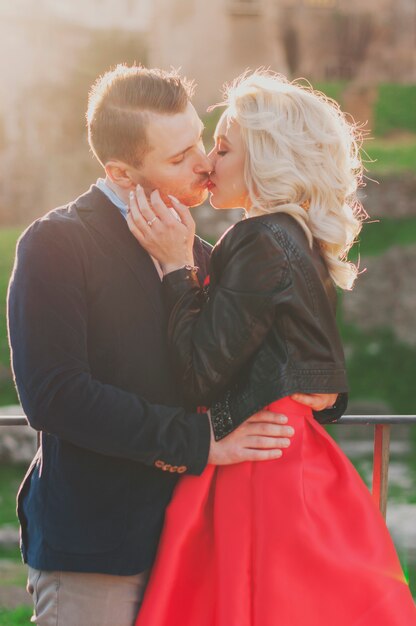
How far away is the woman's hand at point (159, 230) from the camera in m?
2.64

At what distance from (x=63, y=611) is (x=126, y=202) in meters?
1.18


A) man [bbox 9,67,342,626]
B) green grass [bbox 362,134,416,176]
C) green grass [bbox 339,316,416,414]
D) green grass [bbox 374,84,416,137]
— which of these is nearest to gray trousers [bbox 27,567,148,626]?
man [bbox 9,67,342,626]

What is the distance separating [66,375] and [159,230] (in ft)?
1.67

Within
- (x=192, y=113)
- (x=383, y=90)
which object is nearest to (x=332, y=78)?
(x=383, y=90)

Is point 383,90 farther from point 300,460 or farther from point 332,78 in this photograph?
point 300,460

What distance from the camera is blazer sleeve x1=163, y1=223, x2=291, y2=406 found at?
8.12ft

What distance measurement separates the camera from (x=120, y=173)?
273 centimetres

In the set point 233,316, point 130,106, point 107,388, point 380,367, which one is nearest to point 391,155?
point 380,367

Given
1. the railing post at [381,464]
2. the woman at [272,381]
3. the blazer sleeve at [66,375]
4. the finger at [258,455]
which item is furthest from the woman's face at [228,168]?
the railing post at [381,464]

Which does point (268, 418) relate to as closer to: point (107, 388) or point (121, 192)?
point (107, 388)

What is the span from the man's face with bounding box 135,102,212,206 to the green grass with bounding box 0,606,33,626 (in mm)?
2898

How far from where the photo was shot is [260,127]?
262cm

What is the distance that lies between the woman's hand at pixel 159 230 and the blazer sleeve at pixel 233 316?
0.15 m

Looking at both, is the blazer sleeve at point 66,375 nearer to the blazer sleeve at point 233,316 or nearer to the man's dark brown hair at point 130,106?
the blazer sleeve at point 233,316
